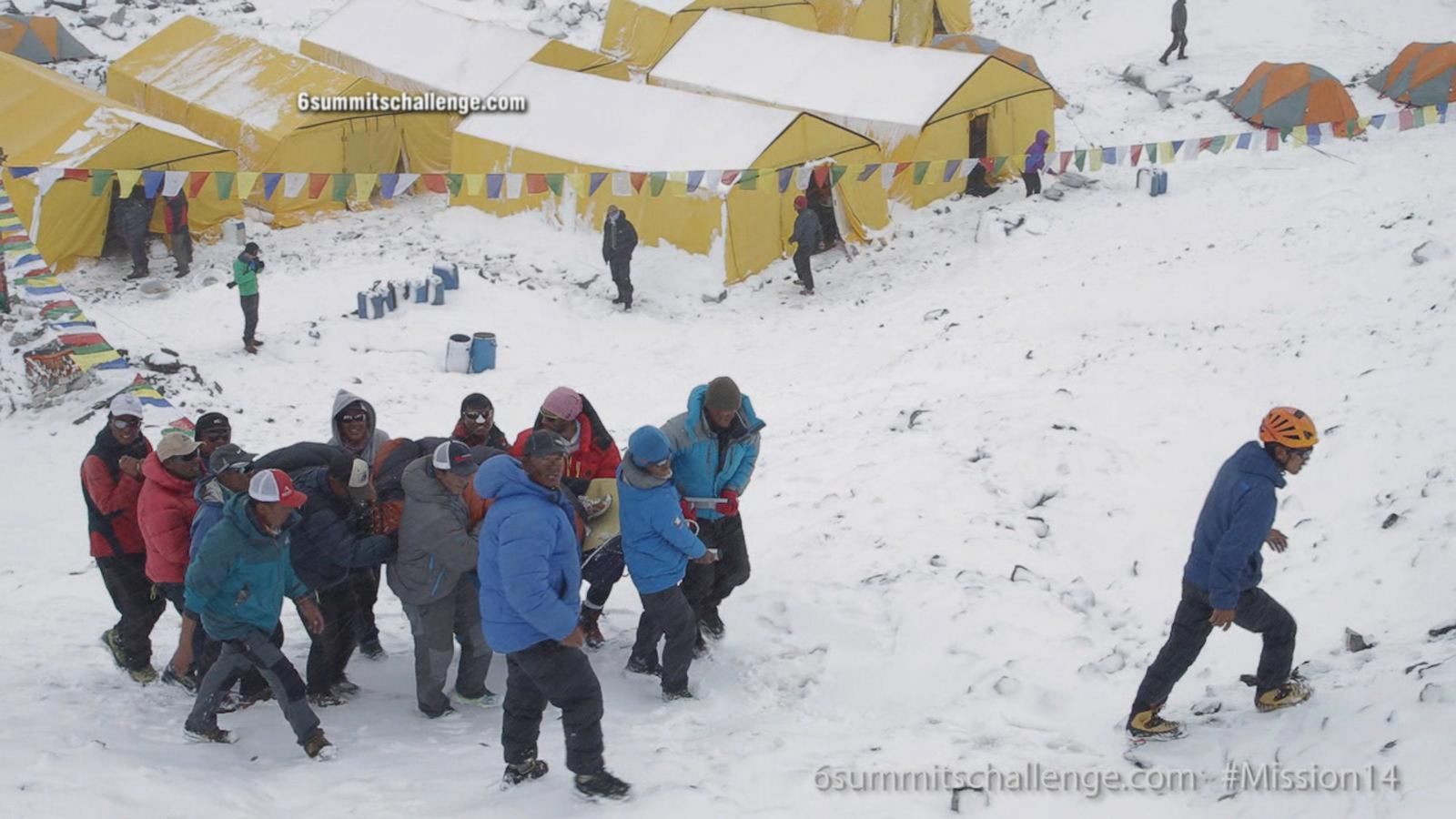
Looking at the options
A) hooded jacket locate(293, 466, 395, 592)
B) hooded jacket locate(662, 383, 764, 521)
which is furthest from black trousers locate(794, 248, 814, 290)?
hooded jacket locate(293, 466, 395, 592)

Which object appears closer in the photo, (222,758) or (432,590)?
(222,758)

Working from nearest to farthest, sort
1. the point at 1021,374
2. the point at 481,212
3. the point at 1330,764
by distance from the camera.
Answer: the point at 1330,764 < the point at 1021,374 < the point at 481,212

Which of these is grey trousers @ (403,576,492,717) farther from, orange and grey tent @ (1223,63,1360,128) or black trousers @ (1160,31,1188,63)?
black trousers @ (1160,31,1188,63)

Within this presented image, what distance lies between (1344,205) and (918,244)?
619cm

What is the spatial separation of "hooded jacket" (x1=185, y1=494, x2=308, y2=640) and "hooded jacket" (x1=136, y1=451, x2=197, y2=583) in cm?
56

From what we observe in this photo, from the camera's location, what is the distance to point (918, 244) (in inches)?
722

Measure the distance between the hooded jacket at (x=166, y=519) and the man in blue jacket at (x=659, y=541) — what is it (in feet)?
7.30

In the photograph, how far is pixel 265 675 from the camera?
5566 millimetres

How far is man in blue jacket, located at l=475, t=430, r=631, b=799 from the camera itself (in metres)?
4.75

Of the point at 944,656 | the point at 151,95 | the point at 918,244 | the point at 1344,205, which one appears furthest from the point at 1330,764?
the point at 151,95

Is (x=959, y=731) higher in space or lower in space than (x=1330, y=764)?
lower

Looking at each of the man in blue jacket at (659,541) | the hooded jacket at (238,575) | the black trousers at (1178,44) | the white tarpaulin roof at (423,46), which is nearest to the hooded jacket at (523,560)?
the man in blue jacket at (659,541)

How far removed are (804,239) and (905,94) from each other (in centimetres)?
441

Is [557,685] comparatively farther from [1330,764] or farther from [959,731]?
[1330,764]
